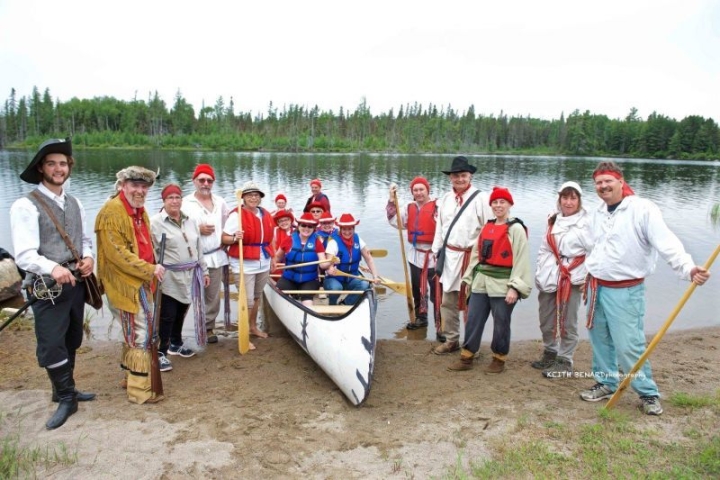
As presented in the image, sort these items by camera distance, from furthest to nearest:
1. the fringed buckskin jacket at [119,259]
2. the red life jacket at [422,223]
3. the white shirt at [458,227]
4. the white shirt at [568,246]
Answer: the red life jacket at [422,223]
the white shirt at [458,227]
the white shirt at [568,246]
the fringed buckskin jacket at [119,259]

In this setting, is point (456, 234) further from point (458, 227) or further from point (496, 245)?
point (496, 245)

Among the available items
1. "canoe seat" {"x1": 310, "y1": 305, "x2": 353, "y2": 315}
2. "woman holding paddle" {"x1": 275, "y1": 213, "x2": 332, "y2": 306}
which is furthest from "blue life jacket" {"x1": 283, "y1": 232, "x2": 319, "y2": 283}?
"canoe seat" {"x1": 310, "y1": 305, "x2": 353, "y2": 315}

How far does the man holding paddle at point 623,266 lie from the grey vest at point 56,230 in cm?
402

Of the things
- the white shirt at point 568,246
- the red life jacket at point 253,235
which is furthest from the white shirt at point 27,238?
the white shirt at point 568,246

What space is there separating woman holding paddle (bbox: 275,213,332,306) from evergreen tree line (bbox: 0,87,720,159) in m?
73.5

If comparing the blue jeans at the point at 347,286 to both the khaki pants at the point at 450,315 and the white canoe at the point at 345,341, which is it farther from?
the khaki pants at the point at 450,315

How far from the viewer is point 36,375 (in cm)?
485

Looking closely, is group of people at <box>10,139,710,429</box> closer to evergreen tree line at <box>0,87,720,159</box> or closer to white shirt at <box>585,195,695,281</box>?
white shirt at <box>585,195,695,281</box>

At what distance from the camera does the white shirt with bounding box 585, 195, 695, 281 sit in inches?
135

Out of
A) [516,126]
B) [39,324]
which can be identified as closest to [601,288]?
[39,324]

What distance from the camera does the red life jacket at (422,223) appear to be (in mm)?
6179

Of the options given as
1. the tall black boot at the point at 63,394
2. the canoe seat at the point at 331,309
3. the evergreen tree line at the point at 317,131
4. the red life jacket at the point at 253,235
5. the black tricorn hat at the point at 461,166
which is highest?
the evergreen tree line at the point at 317,131

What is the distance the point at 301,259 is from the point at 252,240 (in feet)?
2.33

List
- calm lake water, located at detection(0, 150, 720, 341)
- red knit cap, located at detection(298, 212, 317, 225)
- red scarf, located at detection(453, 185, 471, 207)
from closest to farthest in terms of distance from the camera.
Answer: red scarf, located at detection(453, 185, 471, 207), red knit cap, located at detection(298, 212, 317, 225), calm lake water, located at detection(0, 150, 720, 341)
